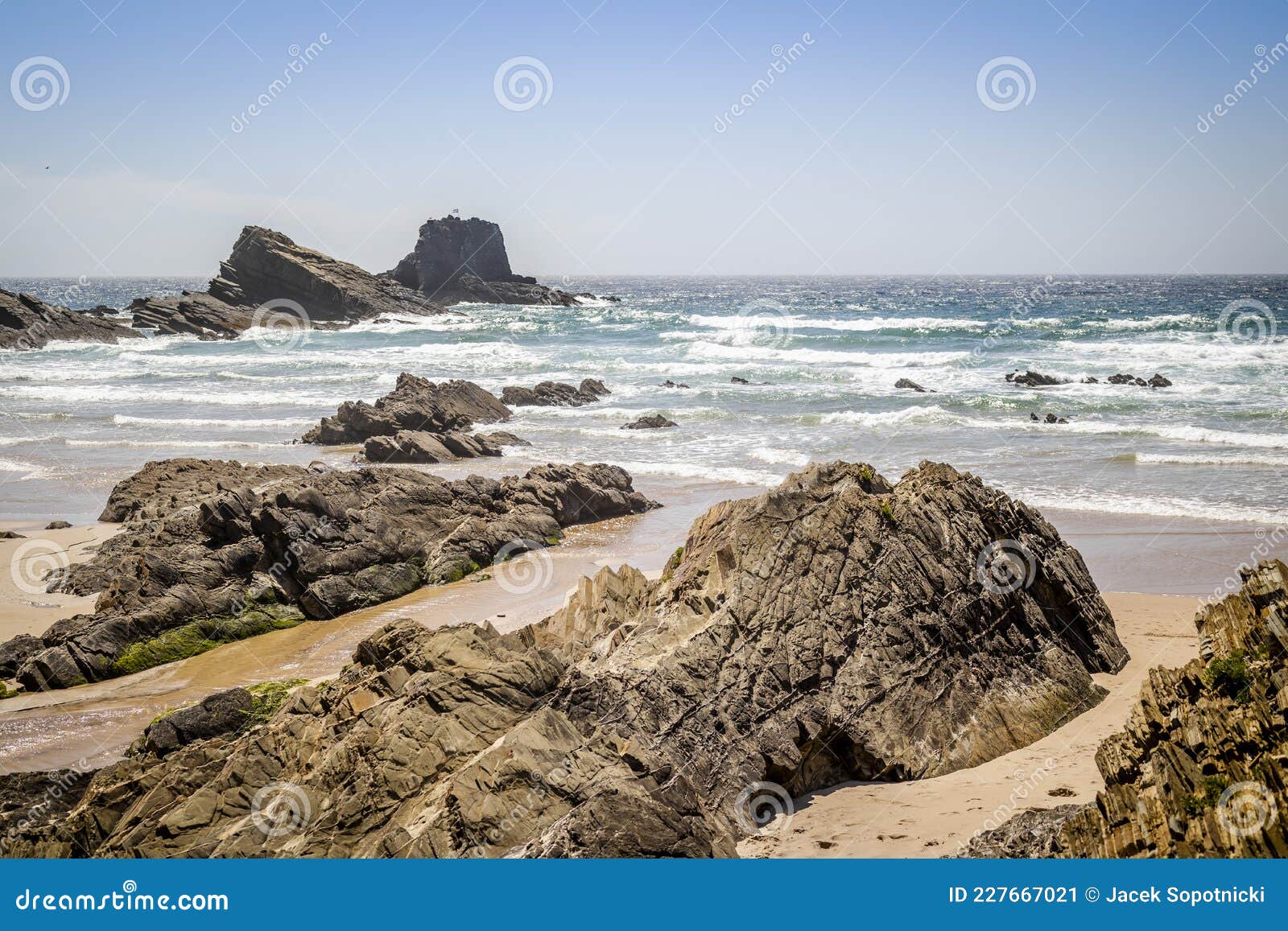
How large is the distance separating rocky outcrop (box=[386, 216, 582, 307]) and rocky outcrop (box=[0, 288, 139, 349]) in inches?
1424

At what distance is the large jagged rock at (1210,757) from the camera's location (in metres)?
5.03

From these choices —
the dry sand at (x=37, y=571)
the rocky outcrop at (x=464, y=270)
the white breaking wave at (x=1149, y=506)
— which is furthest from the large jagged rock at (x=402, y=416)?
the rocky outcrop at (x=464, y=270)

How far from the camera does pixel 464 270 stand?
102500mm

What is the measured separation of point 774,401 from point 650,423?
7.19 metres

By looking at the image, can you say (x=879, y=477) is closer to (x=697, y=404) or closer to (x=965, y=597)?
(x=965, y=597)

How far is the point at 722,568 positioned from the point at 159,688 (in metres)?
6.73

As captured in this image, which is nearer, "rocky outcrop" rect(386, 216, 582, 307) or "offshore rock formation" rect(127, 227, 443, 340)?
"offshore rock formation" rect(127, 227, 443, 340)

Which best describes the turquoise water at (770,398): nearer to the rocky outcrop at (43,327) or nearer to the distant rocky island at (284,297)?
the rocky outcrop at (43,327)

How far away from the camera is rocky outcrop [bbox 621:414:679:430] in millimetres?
30906

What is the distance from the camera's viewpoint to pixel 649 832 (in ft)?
19.6

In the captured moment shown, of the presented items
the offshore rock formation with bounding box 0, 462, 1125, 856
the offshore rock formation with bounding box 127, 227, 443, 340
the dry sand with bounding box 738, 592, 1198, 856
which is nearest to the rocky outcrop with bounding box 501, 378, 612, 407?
the offshore rock formation with bounding box 0, 462, 1125, 856

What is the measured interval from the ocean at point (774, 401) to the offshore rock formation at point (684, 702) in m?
9.55

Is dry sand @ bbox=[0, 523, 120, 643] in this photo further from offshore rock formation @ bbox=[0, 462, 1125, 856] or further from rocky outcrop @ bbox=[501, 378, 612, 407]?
rocky outcrop @ bbox=[501, 378, 612, 407]

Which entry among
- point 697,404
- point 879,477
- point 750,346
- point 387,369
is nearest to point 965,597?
point 879,477
